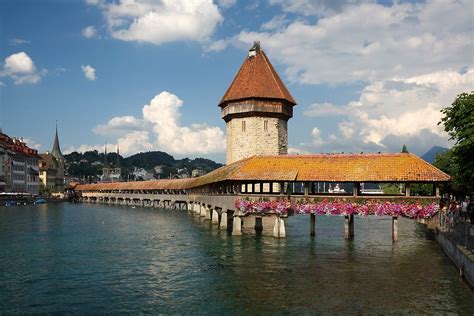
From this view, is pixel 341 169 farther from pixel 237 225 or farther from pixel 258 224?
pixel 258 224

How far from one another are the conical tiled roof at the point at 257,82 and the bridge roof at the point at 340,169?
1724 cm

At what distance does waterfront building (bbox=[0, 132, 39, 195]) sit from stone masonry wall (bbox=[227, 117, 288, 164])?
5987cm

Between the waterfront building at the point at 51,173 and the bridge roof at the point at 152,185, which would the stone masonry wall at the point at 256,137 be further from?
the waterfront building at the point at 51,173

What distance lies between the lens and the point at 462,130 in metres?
24.2

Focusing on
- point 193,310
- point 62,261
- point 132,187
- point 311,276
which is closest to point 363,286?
point 311,276

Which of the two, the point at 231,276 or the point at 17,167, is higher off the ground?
the point at 17,167

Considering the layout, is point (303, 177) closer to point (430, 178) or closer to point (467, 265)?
point (430, 178)

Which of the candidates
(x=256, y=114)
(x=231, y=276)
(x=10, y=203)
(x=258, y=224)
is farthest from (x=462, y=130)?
(x=10, y=203)

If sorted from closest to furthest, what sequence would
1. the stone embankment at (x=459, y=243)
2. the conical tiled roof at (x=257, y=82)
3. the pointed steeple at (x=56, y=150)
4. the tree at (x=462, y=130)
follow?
the stone embankment at (x=459, y=243), the tree at (x=462, y=130), the conical tiled roof at (x=257, y=82), the pointed steeple at (x=56, y=150)

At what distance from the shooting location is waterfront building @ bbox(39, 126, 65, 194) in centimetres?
12825

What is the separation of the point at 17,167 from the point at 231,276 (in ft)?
302

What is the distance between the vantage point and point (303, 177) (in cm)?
2852

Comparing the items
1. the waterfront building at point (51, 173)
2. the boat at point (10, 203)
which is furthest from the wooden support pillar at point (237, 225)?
the waterfront building at point (51, 173)

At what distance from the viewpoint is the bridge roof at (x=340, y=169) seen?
26859 mm
